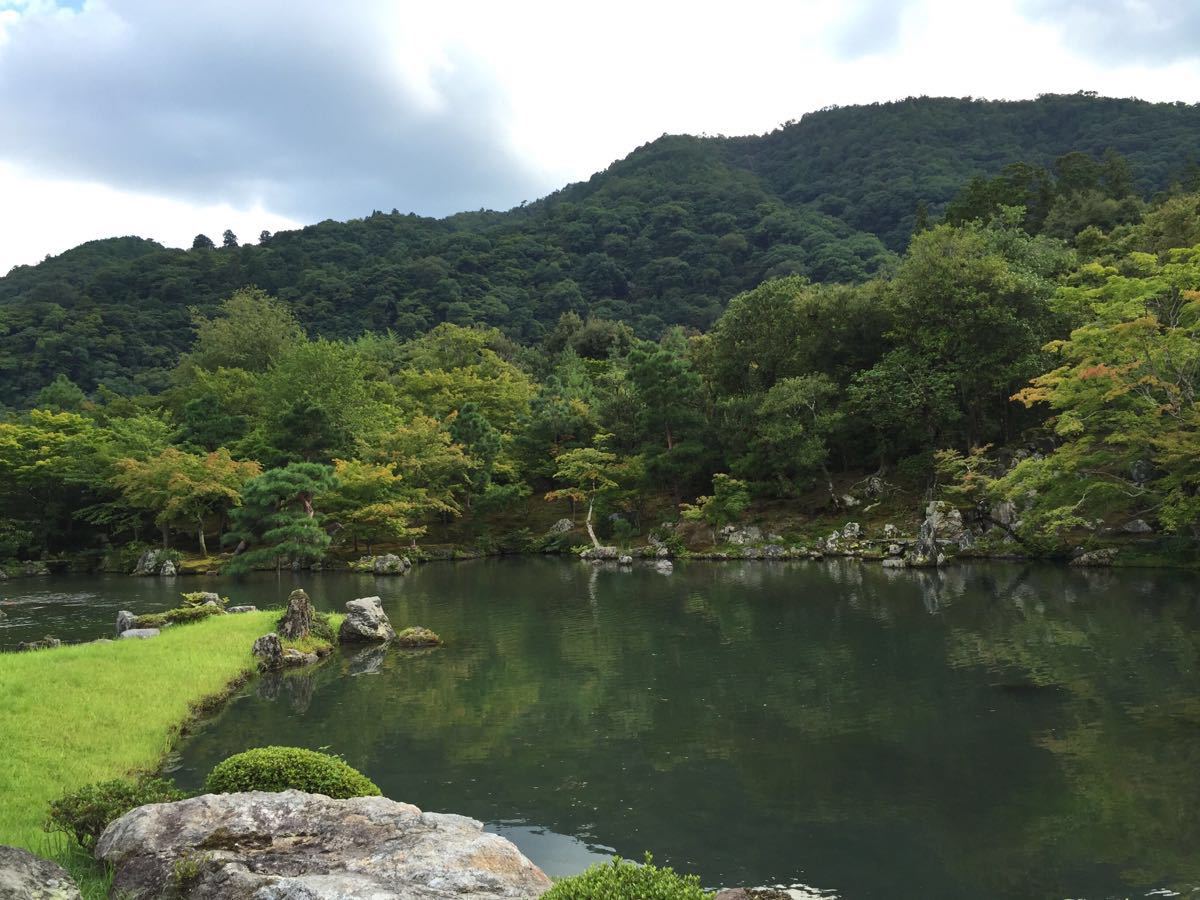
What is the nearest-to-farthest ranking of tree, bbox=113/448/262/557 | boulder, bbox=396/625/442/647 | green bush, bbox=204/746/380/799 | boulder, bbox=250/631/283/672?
green bush, bbox=204/746/380/799, boulder, bbox=250/631/283/672, boulder, bbox=396/625/442/647, tree, bbox=113/448/262/557

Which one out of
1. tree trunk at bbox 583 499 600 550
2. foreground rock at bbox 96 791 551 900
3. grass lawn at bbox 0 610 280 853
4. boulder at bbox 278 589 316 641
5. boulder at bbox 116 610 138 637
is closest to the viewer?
foreground rock at bbox 96 791 551 900

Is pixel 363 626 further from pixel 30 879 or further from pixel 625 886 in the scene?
pixel 625 886

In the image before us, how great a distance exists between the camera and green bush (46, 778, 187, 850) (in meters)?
6.67

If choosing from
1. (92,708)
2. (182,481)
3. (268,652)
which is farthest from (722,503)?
(92,708)

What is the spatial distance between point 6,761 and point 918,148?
11865 centimetres

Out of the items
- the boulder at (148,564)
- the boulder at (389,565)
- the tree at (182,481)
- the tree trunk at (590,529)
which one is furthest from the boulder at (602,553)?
the boulder at (148,564)

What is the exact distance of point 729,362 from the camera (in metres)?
40.5

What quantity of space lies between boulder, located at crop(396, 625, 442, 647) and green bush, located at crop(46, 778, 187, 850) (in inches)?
456

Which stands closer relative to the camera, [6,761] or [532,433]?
[6,761]

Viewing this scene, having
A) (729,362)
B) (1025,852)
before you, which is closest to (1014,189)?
(729,362)

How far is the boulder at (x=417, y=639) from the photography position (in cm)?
1869

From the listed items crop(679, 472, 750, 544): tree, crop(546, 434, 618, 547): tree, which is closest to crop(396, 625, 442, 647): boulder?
crop(679, 472, 750, 544): tree

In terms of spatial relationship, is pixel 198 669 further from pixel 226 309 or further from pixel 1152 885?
pixel 226 309

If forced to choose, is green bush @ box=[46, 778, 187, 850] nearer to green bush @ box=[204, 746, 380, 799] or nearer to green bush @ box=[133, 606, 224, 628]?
green bush @ box=[204, 746, 380, 799]
